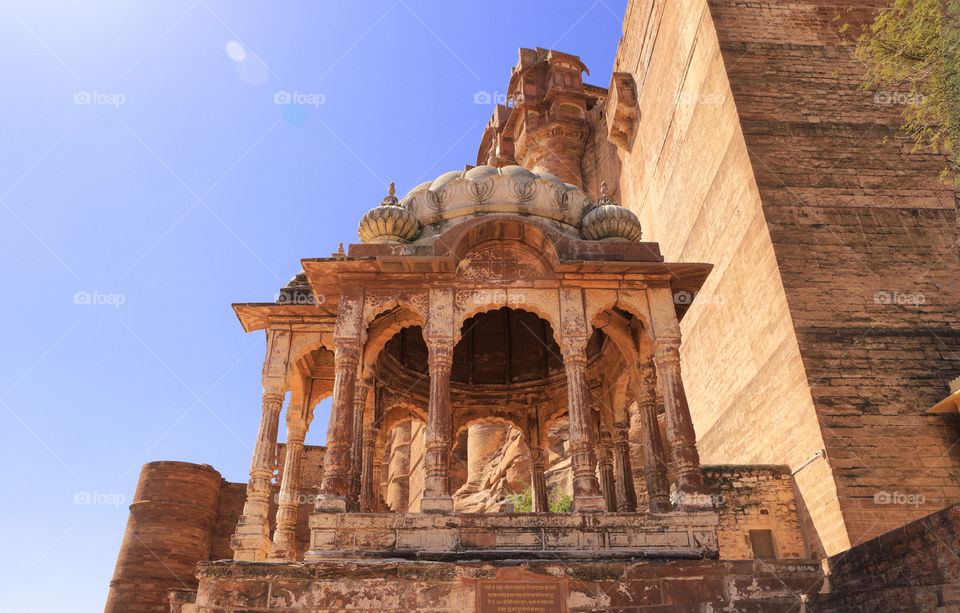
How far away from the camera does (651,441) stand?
36.0 ft

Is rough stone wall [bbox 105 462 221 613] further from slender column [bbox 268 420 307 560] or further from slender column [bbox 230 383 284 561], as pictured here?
slender column [bbox 230 383 284 561]

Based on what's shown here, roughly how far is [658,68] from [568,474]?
42.9 feet

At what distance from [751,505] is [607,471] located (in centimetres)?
265

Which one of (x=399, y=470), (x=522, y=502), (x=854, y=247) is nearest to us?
(x=854, y=247)

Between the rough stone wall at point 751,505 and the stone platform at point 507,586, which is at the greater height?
the rough stone wall at point 751,505

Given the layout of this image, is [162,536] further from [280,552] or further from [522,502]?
[280,552]

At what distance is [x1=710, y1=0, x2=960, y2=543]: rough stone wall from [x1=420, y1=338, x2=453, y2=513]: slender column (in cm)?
643

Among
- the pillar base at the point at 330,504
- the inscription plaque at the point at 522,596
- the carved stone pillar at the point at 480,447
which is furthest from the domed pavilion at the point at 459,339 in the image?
the carved stone pillar at the point at 480,447

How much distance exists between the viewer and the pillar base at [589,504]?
8.59 m

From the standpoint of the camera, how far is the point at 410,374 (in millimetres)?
14258

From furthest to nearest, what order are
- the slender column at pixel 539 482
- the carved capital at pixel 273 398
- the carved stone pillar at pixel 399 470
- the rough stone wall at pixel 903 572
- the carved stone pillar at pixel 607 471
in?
the carved stone pillar at pixel 399 470 → the slender column at pixel 539 482 → the carved stone pillar at pixel 607 471 → the carved capital at pixel 273 398 → the rough stone wall at pixel 903 572

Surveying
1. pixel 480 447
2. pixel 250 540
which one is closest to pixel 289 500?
pixel 250 540

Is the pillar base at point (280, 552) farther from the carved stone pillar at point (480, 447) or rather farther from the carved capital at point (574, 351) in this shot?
the carved stone pillar at point (480, 447)

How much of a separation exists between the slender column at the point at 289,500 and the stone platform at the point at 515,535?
287 cm
